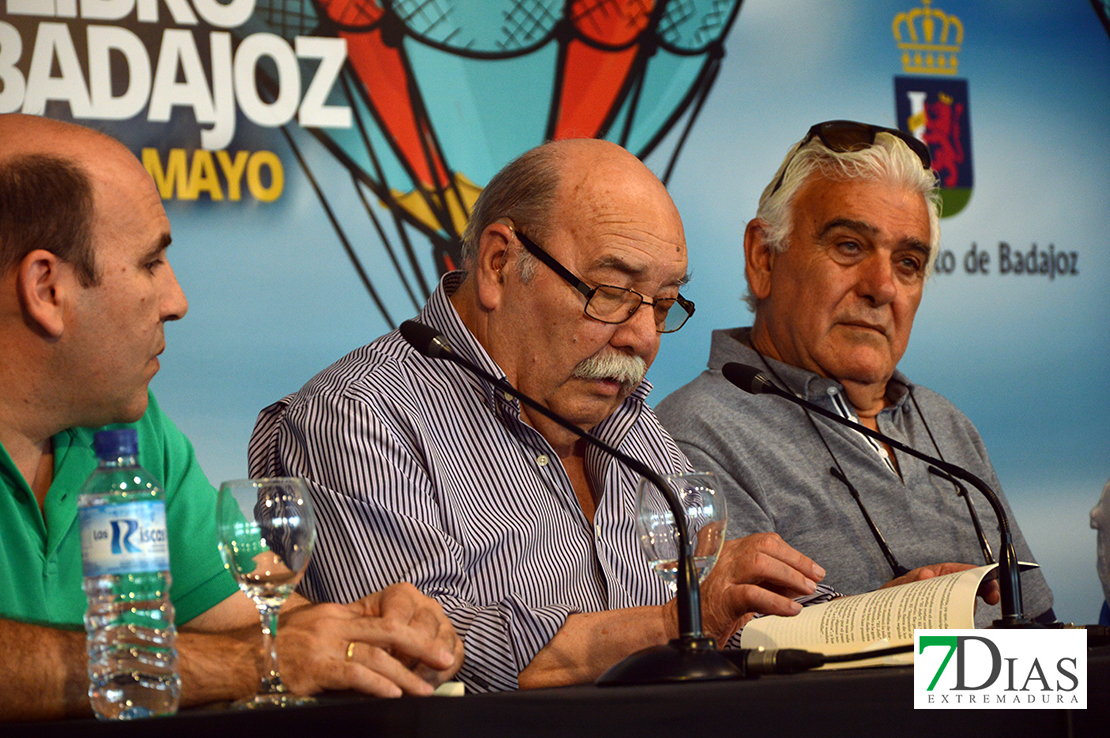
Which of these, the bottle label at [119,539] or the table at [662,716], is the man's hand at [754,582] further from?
the bottle label at [119,539]

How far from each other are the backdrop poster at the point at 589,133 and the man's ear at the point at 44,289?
4.43 ft

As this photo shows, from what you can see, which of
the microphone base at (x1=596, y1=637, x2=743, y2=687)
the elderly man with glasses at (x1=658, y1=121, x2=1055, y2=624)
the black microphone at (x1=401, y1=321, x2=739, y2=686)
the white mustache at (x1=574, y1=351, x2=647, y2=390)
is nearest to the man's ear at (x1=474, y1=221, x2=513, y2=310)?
the white mustache at (x1=574, y1=351, x2=647, y2=390)

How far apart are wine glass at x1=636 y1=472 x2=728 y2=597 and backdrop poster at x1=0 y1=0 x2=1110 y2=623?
1.57 metres

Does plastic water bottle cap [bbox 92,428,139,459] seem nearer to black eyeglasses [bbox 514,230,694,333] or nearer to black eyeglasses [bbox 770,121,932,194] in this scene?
black eyeglasses [bbox 514,230,694,333]

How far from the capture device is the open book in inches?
60.4

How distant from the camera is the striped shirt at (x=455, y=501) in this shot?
5.63 feet

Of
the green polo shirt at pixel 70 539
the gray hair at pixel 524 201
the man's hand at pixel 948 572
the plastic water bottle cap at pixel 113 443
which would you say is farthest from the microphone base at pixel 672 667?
the gray hair at pixel 524 201

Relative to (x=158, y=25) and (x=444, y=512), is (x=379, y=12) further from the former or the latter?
(x=444, y=512)

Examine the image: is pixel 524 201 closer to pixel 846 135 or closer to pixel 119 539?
pixel 846 135

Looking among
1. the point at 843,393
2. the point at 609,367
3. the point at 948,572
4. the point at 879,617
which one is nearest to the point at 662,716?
the point at 879,617

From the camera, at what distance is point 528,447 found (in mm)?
1997

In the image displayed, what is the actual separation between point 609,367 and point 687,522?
0.54 meters

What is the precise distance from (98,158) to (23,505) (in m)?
0.46

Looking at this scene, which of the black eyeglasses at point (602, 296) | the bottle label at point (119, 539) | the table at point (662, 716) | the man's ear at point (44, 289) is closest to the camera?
the table at point (662, 716)
